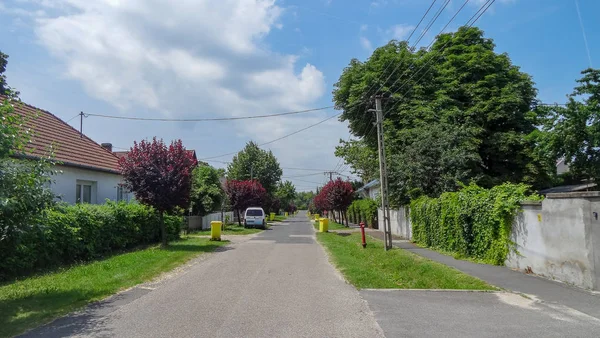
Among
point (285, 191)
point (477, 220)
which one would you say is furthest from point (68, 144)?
point (285, 191)

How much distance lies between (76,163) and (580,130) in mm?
24465

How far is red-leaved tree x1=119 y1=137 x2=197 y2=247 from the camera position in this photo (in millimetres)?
18188

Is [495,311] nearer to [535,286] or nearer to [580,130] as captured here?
[535,286]

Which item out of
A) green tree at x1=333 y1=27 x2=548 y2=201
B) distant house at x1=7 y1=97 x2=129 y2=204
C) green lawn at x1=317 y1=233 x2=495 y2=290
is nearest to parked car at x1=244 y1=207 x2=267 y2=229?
green tree at x1=333 y1=27 x2=548 y2=201

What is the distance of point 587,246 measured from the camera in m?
9.20

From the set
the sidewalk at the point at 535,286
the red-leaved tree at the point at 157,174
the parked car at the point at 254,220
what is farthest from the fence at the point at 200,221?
the sidewalk at the point at 535,286

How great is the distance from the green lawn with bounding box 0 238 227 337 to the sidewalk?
8.40m

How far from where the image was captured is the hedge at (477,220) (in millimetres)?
12766

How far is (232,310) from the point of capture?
7.58 meters

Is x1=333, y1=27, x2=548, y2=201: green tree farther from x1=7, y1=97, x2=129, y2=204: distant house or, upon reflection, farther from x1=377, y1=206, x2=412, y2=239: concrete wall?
x1=7, y1=97, x2=129, y2=204: distant house

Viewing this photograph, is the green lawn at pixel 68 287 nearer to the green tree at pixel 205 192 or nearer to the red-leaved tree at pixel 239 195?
the green tree at pixel 205 192

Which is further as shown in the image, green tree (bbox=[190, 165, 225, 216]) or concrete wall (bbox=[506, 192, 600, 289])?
green tree (bbox=[190, 165, 225, 216])

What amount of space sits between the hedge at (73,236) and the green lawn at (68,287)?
59 cm

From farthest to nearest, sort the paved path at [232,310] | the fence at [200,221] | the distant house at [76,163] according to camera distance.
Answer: the fence at [200,221]
the distant house at [76,163]
the paved path at [232,310]
